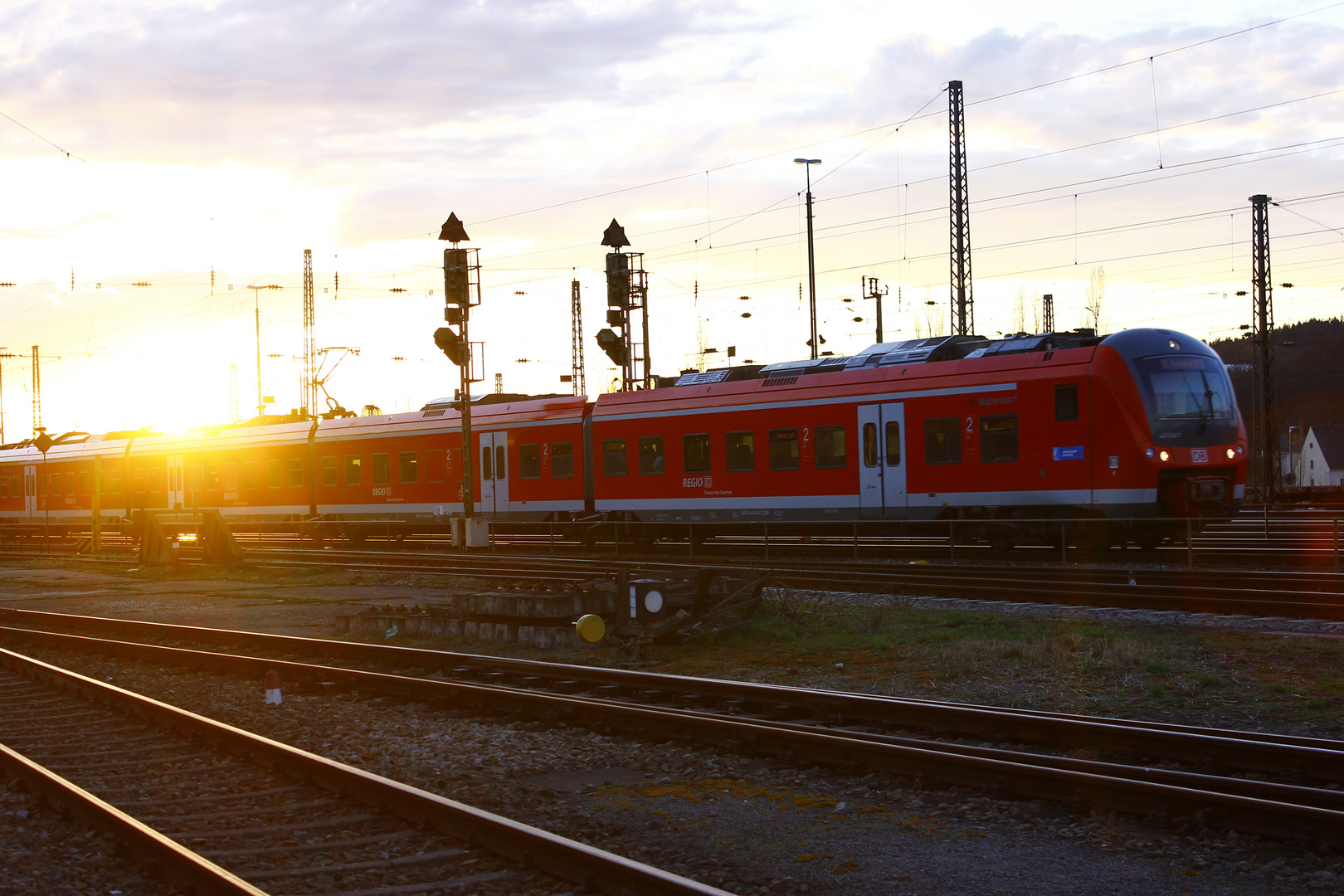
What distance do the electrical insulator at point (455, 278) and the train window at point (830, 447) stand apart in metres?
8.95

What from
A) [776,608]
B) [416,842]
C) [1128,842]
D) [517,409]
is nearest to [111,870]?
[416,842]

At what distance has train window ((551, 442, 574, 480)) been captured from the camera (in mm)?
28188

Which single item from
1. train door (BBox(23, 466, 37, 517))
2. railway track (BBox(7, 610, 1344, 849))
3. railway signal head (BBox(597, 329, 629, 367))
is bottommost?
railway track (BBox(7, 610, 1344, 849))

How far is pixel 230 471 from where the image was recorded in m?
38.3

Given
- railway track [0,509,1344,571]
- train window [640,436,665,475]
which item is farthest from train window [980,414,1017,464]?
train window [640,436,665,475]

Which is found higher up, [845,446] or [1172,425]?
[1172,425]

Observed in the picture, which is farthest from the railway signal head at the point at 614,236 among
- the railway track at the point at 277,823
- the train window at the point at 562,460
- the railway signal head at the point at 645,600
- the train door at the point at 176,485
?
the train door at the point at 176,485

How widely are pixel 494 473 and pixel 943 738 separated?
2293 centimetres

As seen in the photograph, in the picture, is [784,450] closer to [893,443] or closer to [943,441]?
[893,443]

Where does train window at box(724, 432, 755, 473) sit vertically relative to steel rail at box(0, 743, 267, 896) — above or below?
above

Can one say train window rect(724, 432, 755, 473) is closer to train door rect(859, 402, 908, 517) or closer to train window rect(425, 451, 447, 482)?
train door rect(859, 402, 908, 517)

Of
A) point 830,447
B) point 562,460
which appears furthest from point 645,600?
point 562,460

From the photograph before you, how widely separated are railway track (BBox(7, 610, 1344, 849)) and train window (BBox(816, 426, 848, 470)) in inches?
481

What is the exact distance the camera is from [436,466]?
102 ft
